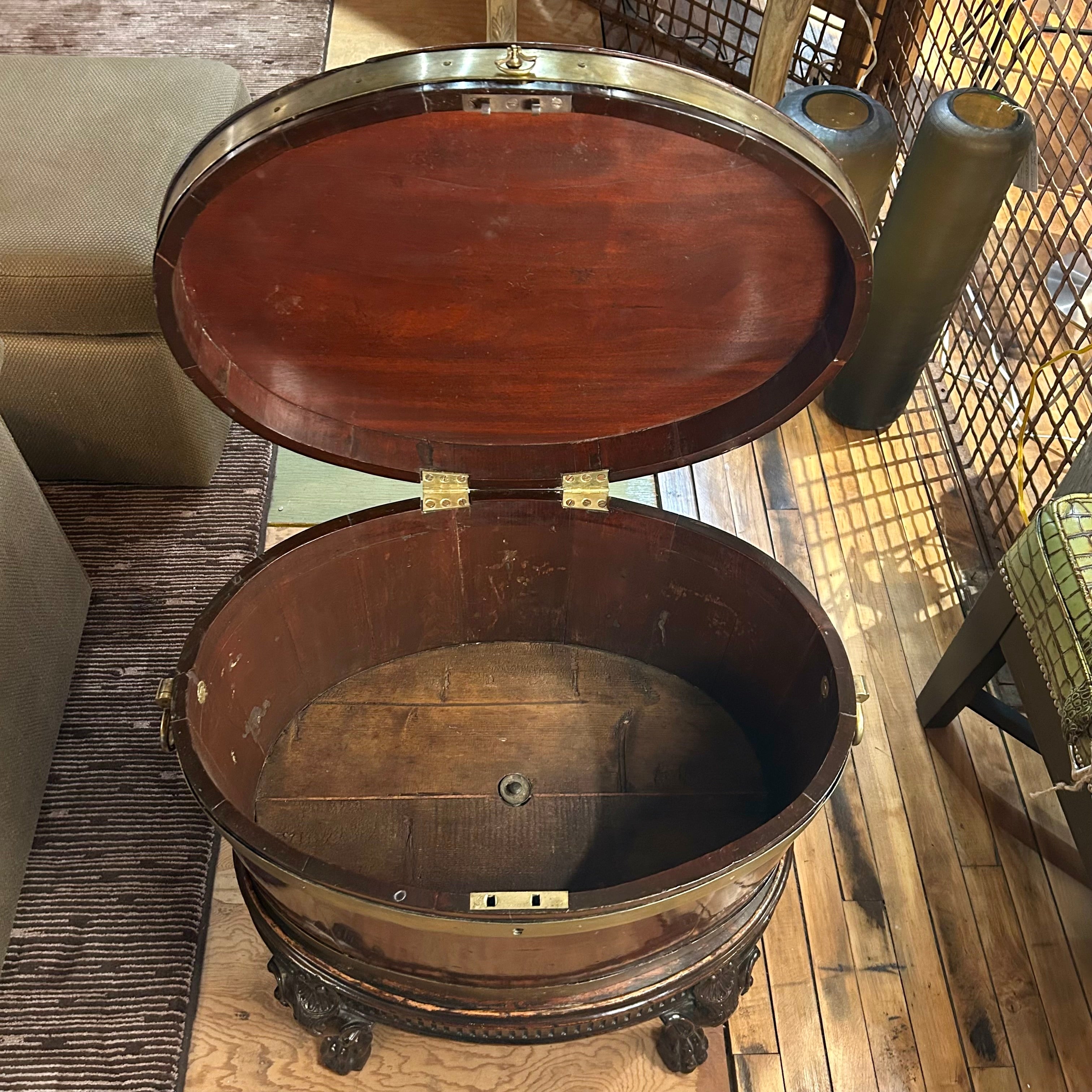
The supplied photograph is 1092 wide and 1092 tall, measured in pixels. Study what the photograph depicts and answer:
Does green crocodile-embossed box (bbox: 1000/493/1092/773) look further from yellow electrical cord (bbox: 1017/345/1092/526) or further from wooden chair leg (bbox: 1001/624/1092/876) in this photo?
yellow electrical cord (bbox: 1017/345/1092/526)

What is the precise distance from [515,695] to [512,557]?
7.9 inches

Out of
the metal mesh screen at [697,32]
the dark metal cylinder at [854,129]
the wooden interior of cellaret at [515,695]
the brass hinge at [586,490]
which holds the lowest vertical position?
the wooden interior of cellaret at [515,695]

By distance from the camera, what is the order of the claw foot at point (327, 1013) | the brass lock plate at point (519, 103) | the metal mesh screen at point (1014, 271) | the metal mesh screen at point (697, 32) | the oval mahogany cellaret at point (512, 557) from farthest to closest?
A: the metal mesh screen at point (697, 32) < the metal mesh screen at point (1014, 271) < the claw foot at point (327, 1013) < the oval mahogany cellaret at point (512, 557) < the brass lock plate at point (519, 103)

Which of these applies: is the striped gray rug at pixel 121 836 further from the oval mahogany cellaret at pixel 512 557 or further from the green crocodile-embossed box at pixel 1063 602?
the green crocodile-embossed box at pixel 1063 602

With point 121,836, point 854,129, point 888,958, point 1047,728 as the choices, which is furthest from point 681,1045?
point 854,129

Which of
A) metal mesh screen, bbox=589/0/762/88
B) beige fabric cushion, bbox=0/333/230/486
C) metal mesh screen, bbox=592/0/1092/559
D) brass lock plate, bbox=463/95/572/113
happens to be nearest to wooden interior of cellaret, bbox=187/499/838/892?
brass lock plate, bbox=463/95/572/113

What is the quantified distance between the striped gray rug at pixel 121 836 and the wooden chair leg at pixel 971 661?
3.89 ft

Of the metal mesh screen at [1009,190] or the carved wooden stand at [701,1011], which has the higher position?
the metal mesh screen at [1009,190]

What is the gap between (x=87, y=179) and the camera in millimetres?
1870

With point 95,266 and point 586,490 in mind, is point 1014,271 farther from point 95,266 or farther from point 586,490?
point 95,266

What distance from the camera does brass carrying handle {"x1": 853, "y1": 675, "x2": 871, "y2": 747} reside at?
3.74 feet

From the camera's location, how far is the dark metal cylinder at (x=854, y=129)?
189cm

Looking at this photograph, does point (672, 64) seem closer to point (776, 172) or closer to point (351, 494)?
point (776, 172)

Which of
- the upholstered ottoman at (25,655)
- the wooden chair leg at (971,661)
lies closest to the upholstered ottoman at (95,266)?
the upholstered ottoman at (25,655)
